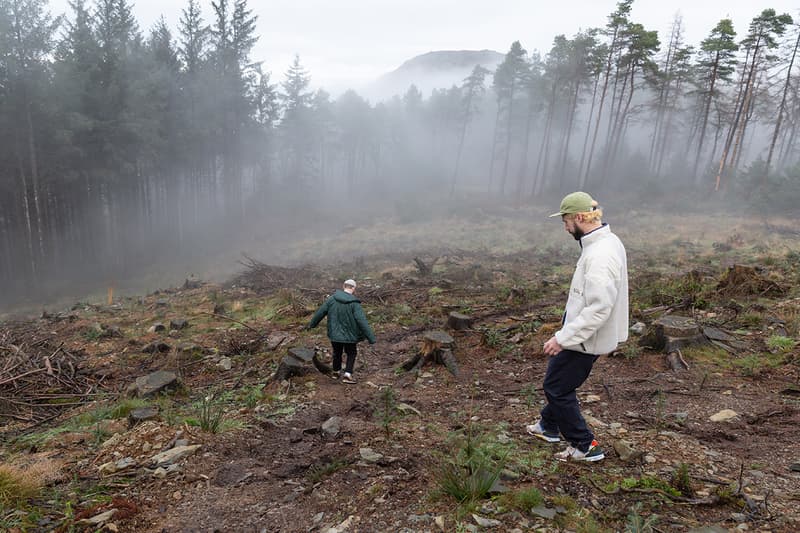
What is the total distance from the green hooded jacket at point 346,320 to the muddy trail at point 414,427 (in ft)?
2.04

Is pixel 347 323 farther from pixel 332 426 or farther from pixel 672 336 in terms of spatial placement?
pixel 672 336

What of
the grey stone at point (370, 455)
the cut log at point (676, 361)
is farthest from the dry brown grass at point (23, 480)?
the cut log at point (676, 361)

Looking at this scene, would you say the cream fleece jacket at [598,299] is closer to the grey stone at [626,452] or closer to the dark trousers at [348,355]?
the grey stone at [626,452]

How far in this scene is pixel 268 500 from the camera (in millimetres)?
3600

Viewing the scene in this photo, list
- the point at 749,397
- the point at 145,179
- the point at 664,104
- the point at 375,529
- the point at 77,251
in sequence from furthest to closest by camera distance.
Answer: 1. the point at 664,104
2. the point at 145,179
3. the point at 77,251
4. the point at 749,397
5. the point at 375,529

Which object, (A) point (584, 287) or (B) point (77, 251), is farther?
(B) point (77, 251)

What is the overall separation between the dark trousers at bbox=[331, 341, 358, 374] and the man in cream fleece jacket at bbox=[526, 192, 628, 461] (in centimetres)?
376

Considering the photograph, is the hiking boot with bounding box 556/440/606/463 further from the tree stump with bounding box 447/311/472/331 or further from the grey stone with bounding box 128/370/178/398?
the grey stone with bounding box 128/370/178/398

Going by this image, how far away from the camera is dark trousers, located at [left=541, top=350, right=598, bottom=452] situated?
3605mm

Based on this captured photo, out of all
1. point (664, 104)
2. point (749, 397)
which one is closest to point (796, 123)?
point (664, 104)

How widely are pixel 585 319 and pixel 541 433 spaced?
4.86 feet

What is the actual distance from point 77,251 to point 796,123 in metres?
65.4

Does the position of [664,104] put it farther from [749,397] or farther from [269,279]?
[749,397]

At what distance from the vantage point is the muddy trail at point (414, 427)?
3207 millimetres
